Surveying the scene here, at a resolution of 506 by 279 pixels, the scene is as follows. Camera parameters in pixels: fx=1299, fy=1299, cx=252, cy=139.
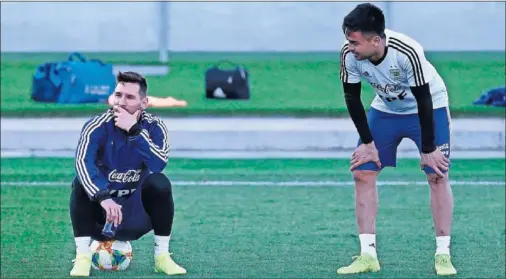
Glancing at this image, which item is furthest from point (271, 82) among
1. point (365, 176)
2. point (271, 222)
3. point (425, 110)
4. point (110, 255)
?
point (425, 110)

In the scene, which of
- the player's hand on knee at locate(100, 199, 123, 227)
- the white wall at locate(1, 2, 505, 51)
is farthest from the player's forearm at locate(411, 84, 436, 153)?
the white wall at locate(1, 2, 505, 51)

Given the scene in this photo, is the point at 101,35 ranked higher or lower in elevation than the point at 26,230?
higher

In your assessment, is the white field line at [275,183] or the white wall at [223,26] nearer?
the white field line at [275,183]

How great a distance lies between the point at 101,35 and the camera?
1869 centimetres

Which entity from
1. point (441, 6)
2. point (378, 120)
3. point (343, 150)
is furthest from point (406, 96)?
point (441, 6)

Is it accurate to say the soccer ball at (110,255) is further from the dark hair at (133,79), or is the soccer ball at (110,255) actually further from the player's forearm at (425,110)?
the player's forearm at (425,110)

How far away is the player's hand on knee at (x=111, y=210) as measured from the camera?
5793 millimetres

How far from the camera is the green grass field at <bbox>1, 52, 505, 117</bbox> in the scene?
14.1m

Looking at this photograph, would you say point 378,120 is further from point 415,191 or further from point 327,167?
point 327,167

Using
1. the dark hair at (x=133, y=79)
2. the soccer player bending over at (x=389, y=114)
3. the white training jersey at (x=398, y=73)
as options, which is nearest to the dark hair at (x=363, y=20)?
the soccer player bending over at (x=389, y=114)

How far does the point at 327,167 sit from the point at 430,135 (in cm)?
552

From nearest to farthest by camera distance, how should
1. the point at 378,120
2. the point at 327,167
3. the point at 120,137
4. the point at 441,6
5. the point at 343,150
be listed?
the point at 120,137
the point at 378,120
the point at 327,167
the point at 343,150
the point at 441,6

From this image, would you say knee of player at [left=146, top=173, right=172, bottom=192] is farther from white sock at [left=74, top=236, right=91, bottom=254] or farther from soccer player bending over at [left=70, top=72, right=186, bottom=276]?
white sock at [left=74, top=236, right=91, bottom=254]

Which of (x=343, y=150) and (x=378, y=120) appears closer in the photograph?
(x=378, y=120)
